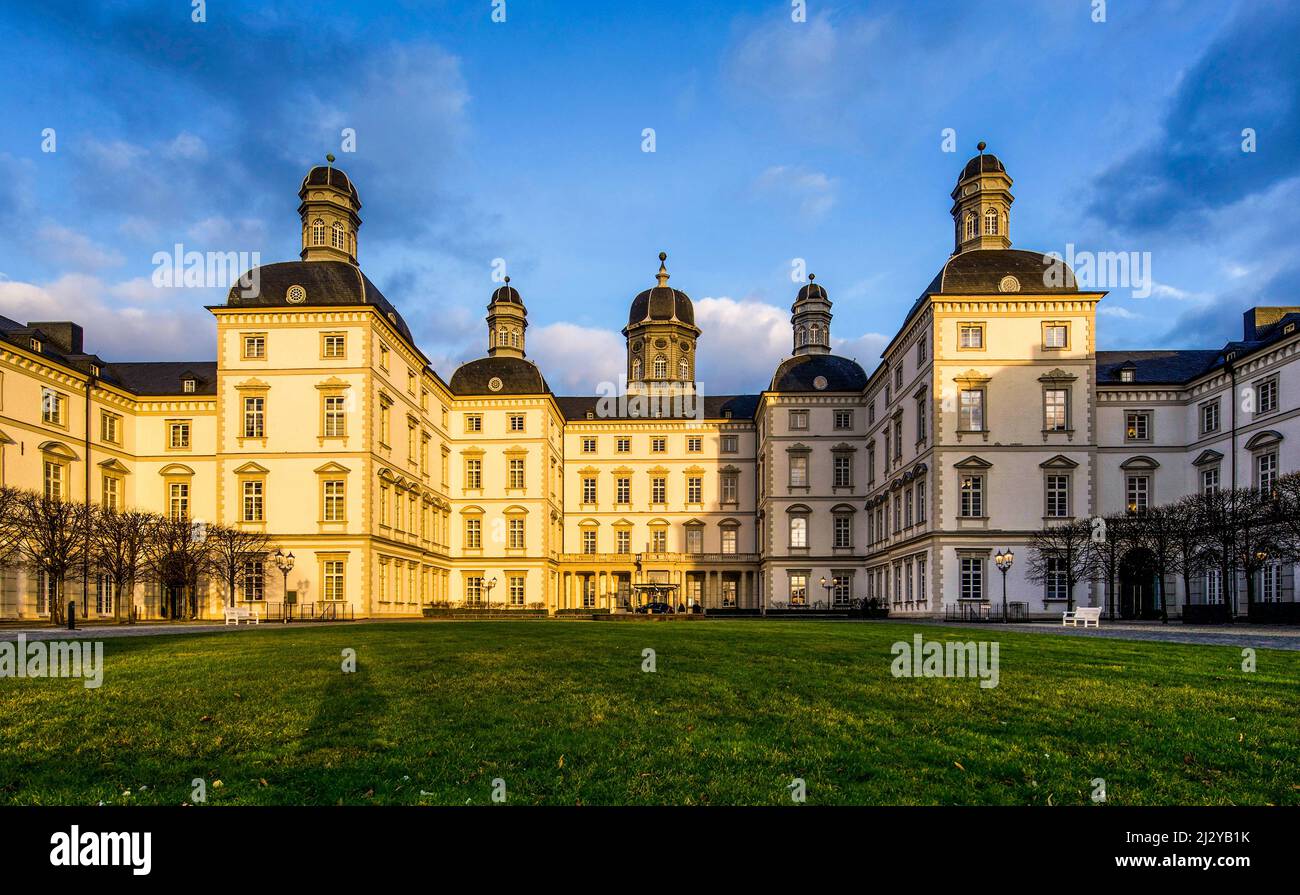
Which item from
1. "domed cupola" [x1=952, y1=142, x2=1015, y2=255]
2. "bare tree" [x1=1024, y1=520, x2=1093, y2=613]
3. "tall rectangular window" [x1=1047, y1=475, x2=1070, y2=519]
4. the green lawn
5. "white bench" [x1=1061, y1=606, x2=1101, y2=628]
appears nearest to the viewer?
the green lawn

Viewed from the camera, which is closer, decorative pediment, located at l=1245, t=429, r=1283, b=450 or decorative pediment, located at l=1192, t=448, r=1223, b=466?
decorative pediment, located at l=1245, t=429, r=1283, b=450

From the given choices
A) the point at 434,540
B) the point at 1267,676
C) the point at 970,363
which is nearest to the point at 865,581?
the point at 970,363

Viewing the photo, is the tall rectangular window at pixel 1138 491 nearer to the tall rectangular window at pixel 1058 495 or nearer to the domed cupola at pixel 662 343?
the tall rectangular window at pixel 1058 495

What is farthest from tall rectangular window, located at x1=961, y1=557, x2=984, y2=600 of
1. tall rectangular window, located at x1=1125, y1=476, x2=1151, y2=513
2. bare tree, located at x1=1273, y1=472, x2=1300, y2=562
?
bare tree, located at x1=1273, y1=472, x2=1300, y2=562

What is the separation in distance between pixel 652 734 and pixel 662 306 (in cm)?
6425

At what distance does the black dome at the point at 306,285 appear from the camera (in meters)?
42.6

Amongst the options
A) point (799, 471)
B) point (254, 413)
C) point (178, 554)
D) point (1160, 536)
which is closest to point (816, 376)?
point (799, 471)

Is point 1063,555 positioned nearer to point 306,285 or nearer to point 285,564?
point 285,564

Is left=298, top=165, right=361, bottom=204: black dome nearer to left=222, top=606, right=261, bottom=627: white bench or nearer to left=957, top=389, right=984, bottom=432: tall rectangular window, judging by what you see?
left=222, top=606, right=261, bottom=627: white bench

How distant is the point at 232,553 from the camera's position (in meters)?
39.0

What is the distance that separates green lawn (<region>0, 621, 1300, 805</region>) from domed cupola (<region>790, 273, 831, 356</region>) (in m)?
53.3

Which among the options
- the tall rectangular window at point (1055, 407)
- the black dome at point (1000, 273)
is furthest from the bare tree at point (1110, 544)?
the black dome at point (1000, 273)

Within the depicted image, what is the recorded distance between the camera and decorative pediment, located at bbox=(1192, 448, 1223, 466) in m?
39.6
